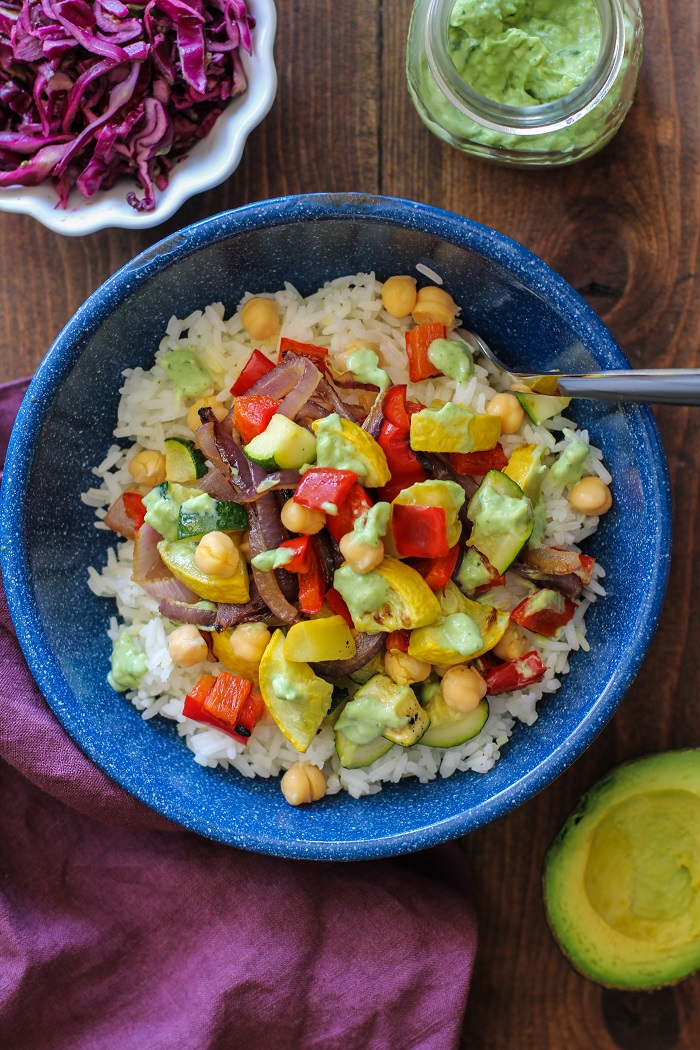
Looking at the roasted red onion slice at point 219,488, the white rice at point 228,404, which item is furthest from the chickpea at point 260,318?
the roasted red onion slice at point 219,488

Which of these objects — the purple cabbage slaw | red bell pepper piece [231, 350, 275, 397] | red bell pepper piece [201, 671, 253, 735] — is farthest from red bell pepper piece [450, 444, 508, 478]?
the purple cabbage slaw

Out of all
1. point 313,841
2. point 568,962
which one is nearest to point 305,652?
point 313,841

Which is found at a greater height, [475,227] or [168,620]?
[475,227]

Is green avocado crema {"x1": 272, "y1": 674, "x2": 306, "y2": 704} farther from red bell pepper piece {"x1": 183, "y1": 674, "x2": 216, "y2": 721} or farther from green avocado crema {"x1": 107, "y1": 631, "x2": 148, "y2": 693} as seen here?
green avocado crema {"x1": 107, "y1": 631, "x2": 148, "y2": 693}

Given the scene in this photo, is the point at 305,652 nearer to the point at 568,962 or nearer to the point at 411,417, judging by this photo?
the point at 411,417

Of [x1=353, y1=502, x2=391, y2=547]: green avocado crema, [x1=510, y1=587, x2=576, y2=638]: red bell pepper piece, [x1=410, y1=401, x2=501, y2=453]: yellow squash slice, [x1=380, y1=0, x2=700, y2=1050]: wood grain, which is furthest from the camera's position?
[x1=380, y1=0, x2=700, y2=1050]: wood grain

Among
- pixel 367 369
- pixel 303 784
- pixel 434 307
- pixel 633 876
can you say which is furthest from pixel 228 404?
pixel 633 876

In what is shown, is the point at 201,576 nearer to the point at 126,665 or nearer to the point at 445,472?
the point at 126,665
